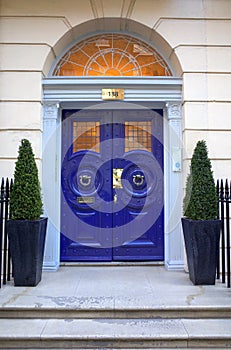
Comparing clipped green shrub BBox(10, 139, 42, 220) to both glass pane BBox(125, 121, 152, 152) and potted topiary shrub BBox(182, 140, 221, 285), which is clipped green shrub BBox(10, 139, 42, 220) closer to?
glass pane BBox(125, 121, 152, 152)

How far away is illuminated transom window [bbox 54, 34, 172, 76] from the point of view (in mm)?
5461

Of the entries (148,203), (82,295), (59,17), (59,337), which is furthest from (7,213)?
(59,17)

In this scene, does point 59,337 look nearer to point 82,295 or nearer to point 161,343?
point 82,295

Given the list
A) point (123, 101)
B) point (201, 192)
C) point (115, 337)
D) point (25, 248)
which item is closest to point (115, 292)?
point (115, 337)

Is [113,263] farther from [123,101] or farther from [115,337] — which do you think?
[123,101]

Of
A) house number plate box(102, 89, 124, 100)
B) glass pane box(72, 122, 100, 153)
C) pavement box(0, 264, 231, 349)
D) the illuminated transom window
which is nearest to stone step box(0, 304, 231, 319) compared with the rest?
pavement box(0, 264, 231, 349)

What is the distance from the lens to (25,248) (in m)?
4.08

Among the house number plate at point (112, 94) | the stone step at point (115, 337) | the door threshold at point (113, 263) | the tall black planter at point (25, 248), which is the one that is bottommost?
the stone step at point (115, 337)

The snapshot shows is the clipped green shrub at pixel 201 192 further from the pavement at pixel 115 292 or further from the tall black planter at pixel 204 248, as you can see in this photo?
the pavement at pixel 115 292

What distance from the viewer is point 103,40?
552cm

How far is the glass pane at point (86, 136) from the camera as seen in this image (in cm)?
550

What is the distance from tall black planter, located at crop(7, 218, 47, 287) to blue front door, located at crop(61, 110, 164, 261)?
1211 mm

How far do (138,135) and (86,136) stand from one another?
3.18ft

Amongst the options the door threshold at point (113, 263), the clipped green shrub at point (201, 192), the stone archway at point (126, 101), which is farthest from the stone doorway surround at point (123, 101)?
the clipped green shrub at point (201, 192)
